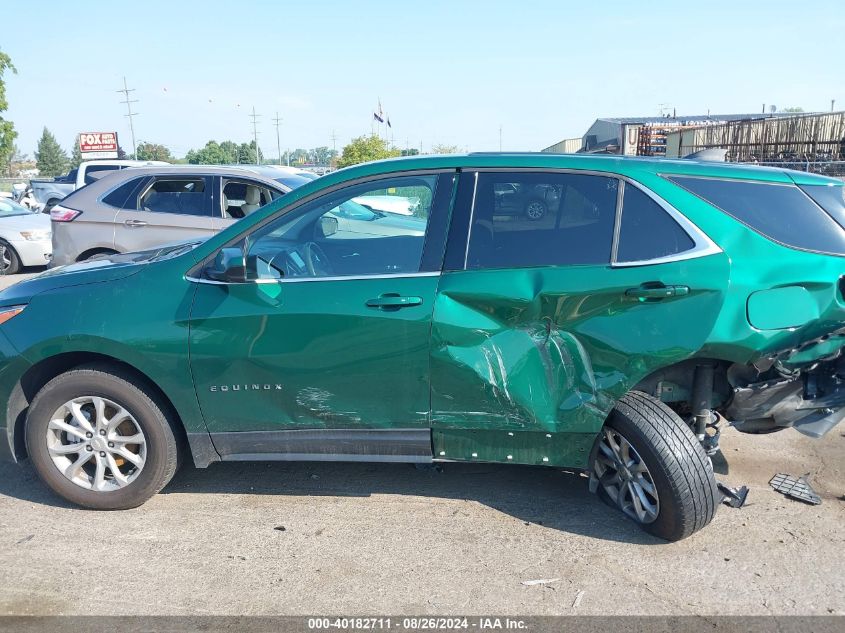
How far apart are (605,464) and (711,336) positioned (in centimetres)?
89

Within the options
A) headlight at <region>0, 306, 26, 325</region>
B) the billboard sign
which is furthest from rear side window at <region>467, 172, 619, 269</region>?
the billboard sign

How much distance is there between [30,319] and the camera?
388 cm

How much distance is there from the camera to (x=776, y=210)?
11.5 feet

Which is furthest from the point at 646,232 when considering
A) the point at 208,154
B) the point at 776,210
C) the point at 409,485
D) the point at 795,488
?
the point at 208,154

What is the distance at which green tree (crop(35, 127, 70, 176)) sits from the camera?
4190 inches

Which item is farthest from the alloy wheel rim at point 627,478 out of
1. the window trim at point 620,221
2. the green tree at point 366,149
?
the green tree at point 366,149

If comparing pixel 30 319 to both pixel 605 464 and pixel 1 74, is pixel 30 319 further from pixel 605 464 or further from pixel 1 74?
pixel 1 74

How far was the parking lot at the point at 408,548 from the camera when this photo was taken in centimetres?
313

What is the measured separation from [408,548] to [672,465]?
4.41 ft

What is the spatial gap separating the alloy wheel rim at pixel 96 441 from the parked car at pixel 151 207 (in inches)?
173

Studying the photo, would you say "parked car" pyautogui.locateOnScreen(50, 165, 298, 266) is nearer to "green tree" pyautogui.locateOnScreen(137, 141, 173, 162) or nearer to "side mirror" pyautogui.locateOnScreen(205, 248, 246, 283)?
"side mirror" pyautogui.locateOnScreen(205, 248, 246, 283)

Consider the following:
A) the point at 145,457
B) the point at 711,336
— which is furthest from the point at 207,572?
the point at 711,336

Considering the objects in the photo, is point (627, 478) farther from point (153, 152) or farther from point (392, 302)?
point (153, 152)

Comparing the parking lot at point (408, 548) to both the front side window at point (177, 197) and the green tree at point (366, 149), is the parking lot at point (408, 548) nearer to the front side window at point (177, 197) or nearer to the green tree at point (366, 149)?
the front side window at point (177, 197)
